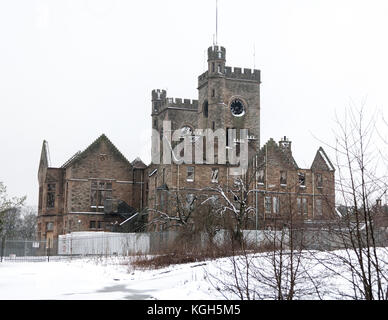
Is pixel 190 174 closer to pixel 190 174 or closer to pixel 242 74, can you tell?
pixel 190 174

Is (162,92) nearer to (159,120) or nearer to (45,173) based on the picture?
(159,120)

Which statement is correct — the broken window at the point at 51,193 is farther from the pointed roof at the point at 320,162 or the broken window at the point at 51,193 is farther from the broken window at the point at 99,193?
the pointed roof at the point at 320,162

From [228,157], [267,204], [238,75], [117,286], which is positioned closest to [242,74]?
[238,75]

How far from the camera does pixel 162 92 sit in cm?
8312

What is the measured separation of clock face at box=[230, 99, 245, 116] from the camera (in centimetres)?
6488

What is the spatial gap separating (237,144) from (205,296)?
4948 centimetres

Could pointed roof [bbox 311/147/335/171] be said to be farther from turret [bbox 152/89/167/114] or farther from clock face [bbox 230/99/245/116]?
turret [bbox 152/89/167/114]

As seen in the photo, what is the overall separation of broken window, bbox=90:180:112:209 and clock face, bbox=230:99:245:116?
637 inches

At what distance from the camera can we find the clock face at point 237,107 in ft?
213

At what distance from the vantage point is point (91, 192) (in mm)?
63750

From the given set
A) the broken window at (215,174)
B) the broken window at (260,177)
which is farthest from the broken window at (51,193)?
the broken window at (260,177)

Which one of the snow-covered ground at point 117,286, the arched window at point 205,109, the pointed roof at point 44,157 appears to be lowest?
the snow-covered ground at point 117,286

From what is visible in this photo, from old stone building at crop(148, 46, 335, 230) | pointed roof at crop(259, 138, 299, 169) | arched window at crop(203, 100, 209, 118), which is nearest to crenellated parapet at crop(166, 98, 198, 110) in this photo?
old stone building at crop(148, 46, 335, 230)
